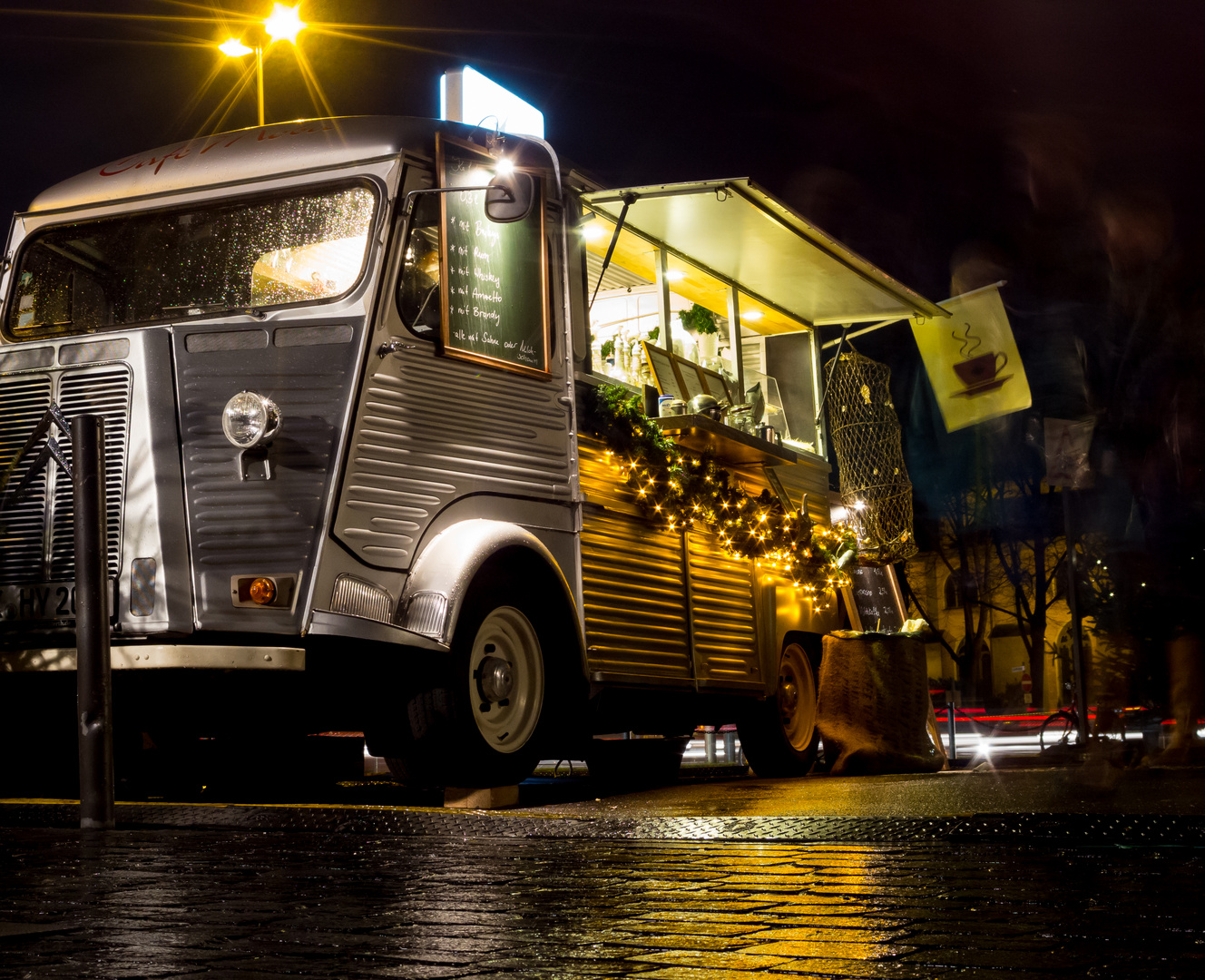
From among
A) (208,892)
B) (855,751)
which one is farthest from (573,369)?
(208,892)

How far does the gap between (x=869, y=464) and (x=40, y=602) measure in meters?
8.09

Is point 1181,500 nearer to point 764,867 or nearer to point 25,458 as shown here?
point 764,867

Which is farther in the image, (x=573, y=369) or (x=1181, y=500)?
(x=573, y=369)

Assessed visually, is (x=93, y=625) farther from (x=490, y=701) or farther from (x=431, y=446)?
(x=490, y=701)

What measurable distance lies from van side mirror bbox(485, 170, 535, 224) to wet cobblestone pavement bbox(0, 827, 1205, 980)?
3663 mm

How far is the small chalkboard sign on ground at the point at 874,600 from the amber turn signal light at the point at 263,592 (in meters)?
7.27

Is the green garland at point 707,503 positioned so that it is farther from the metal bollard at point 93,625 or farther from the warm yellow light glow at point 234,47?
the warm yellow light glow at point 234,47

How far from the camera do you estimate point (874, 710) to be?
12.2 metres

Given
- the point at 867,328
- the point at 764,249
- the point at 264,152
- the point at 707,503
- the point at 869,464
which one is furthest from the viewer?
the point at 867,328

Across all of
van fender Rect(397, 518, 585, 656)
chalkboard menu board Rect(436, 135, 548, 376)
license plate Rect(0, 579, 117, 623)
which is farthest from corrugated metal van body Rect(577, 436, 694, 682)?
license plate Rect(0, 579, 117, 623)

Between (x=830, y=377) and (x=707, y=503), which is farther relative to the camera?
(x=830, y=377)

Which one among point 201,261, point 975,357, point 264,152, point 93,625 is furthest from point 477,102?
point 975,357

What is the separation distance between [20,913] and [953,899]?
225 centimetres

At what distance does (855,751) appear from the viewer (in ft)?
39.8
